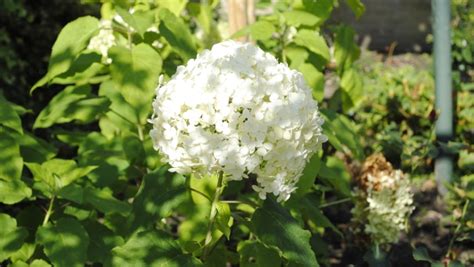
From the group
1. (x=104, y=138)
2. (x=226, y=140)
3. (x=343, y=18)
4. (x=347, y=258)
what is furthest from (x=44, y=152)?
(x=343, y=18)

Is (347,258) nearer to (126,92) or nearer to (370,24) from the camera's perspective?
(126,92)

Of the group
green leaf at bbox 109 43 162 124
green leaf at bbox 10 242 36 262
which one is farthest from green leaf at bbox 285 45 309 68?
green leaf at bbox 10 242 36 262

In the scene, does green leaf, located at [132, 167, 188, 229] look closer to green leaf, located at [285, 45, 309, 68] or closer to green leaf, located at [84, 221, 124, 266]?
green leaf, located at [84, 221, 124, 266]

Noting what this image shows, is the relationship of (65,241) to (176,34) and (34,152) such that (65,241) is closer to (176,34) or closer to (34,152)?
(34,152)

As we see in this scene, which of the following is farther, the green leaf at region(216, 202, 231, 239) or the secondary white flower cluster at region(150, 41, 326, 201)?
the green leaf at region(216, 202, 231, 239)

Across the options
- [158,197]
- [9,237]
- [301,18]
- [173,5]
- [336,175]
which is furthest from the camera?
[336,175]

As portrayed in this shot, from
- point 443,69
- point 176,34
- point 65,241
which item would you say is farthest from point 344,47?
point 443,69
